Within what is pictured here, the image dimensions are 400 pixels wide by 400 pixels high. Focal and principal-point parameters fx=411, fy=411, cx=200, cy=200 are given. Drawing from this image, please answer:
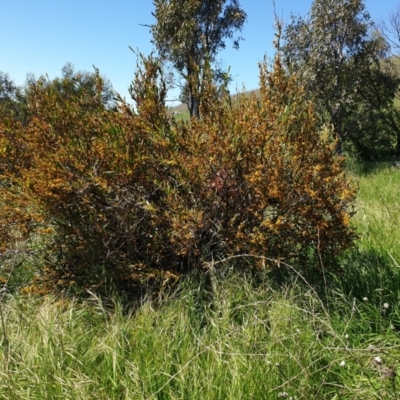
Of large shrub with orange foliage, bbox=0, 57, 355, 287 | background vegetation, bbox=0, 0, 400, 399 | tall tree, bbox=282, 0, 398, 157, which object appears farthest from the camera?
tall tree, bbox=282, 0, 398, 157

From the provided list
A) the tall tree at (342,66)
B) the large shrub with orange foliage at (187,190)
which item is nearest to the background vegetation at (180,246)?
the large shrub with orange foliage at (187,190)

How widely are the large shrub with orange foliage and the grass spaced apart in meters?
0.25

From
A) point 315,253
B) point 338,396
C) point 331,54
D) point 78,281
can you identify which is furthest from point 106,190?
point 331,54

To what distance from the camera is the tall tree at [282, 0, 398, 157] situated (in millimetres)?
12656

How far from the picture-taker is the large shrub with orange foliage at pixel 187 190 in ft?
9.05

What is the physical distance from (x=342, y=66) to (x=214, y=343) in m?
12.5

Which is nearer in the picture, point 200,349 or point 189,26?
point 200,349

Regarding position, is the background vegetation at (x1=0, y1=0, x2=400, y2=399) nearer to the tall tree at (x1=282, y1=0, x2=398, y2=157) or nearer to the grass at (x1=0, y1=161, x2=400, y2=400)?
the grass at (x1=0, y1=161, x2=400, y2=400)

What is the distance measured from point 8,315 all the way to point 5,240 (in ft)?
2.53

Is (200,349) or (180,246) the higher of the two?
(180,246)

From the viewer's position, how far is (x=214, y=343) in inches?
88.3

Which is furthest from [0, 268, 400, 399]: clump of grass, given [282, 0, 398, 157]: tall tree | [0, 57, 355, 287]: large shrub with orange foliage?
[282, 0, 398, 157]: tall tree

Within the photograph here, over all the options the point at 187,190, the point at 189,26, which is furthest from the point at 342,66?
the point at 187,190

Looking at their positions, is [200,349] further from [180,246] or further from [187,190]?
[187,190]
